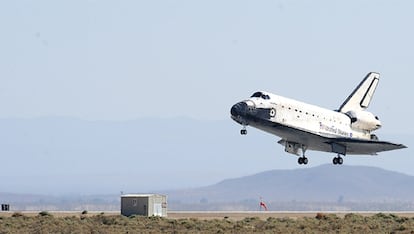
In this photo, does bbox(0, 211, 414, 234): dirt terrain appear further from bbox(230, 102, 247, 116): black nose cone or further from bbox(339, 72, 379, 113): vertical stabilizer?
bbox(339, 72, 379, 113): vertical stabilizer

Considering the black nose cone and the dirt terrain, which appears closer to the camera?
the dirt terrain

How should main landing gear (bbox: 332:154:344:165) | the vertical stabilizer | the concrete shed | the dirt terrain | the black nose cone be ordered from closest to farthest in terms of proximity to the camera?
1. the dirt terrain
2. the black nose cone
3. the concrete shed
4. main landing gear (bbox: 332:154:344:165)
5. the vertical stabilizer

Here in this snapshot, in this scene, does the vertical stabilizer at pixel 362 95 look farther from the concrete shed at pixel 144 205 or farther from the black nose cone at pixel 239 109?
the concrete shed at pixel 144 205

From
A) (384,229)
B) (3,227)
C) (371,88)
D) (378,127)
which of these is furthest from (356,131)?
(3,227)

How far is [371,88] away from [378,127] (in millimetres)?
6021

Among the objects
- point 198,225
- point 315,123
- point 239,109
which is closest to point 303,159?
point 315,123

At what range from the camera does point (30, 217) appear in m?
71.7

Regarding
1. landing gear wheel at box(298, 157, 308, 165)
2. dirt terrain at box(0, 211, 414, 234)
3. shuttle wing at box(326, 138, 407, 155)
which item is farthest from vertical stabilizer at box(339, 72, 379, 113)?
dirt terrain at box(0, 211, 414, 234)

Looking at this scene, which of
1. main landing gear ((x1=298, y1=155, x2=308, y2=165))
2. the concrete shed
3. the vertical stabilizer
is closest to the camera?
main landing gear ((x1=298, y1=155, x2=308, y2=165))

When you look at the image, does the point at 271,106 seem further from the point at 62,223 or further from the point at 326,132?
the point at 62,223

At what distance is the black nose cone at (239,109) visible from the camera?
68438mm

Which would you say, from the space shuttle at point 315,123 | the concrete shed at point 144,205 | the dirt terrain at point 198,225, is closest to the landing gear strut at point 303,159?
the space shuttle at point 315,123

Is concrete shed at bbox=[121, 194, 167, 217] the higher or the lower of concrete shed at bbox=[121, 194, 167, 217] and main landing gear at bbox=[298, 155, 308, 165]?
the lower

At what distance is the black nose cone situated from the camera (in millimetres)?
68438
